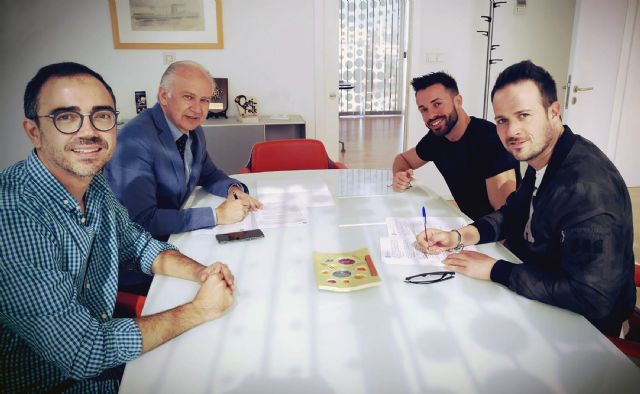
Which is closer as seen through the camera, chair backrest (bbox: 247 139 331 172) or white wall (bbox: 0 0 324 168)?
chair backrest (bbox: 247 139 331 172)

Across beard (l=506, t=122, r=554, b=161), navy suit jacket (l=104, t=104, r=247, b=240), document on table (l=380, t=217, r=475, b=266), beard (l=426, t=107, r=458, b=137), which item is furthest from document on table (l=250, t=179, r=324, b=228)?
beard (l=506, t=122, r=554, b=161)

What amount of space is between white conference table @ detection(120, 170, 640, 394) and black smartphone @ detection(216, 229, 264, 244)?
201mm

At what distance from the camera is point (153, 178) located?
6.28 feet

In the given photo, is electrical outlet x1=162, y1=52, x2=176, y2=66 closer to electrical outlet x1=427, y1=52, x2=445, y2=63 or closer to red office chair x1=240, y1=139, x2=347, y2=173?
red office chair x1=240, y1=139, x2=347, y2=173

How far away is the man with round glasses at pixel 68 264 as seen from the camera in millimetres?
987

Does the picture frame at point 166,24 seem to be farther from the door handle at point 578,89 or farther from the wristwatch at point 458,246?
the wristwatch at point 458,246

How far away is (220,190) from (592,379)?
1.74 meters

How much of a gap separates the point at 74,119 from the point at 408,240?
1.07 meters

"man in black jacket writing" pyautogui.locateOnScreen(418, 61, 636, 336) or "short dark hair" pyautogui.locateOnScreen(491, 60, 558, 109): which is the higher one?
"short dark hair" pyautogui.locateOnScreen(491, 60, 558, 109)

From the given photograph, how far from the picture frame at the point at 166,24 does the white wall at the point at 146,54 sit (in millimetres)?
63

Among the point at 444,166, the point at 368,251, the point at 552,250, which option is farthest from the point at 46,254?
the point at 444,166

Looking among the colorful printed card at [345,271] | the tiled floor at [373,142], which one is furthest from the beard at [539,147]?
the tiled floor at [373,142]

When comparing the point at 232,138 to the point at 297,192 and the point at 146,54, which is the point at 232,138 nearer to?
the point at 146,54

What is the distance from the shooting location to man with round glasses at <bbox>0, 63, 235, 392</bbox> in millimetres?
987
